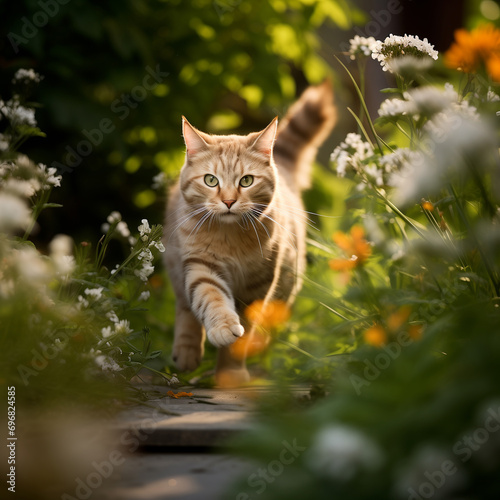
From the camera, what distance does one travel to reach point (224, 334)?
5.93 feet

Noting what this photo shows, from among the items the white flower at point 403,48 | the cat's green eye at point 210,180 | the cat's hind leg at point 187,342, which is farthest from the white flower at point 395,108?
the cat's hind leg at point 187,342

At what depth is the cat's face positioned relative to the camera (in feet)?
7.08

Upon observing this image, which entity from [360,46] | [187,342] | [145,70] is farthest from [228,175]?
[145,70]

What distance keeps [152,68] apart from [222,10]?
0.65 metres

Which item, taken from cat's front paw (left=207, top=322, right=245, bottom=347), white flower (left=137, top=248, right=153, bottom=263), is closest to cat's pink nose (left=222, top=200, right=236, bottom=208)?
white flower (left=137, top=248, right=153, bottom=263)

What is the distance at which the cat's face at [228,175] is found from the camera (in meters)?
2.16

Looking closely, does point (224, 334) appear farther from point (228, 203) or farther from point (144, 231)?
point (228, 203)

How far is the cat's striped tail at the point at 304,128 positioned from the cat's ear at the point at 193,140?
818 millimetres

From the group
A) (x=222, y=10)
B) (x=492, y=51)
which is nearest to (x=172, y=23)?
(x=222, y=10)

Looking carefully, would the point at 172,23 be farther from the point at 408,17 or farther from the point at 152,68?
the point at 408,17

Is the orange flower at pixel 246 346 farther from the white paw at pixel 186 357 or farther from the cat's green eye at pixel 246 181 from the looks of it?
the cat's green eye at pixel 246 181

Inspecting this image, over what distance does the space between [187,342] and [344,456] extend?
1.71 metres

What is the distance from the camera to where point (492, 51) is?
1.35m

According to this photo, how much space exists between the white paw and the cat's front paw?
68 cm
